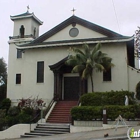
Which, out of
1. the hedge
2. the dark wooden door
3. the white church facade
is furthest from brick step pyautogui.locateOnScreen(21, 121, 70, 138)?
the dark wooden door

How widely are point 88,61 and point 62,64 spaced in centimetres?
325

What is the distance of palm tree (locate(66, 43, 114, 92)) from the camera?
21.1 meters

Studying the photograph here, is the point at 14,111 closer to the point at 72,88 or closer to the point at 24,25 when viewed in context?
the point at 72,88

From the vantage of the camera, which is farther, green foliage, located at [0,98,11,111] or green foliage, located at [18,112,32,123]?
green foliage, located at [0,98,11,111]

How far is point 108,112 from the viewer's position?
55.3ft

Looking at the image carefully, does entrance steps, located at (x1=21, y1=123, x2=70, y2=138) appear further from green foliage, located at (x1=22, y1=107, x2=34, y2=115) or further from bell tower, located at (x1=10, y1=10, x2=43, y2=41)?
bell tower, located at (x1=10, y1=10, x2=43, y2=41)

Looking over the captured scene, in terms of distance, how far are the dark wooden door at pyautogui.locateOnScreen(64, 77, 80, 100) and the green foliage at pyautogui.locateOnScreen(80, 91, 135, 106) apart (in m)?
4.03

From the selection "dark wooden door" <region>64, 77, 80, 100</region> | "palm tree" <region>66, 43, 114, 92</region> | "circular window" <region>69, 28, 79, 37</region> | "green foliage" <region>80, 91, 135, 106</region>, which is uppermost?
"circular window" <region>69, 28, 79, 37</region>

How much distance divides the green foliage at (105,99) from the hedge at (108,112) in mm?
2248

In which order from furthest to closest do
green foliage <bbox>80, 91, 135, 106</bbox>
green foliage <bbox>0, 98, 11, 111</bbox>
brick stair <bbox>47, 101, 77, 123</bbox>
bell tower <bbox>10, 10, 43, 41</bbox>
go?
bell tower <bbox>10, 10, 43, 41</bbox> < green foliage <bbox>0, 98, 11, 111</bbox> < green foliage <bbox>80, 91, 135, 106</bbox> < brick stair <bbox>47, 101, 77, 123</bbox>

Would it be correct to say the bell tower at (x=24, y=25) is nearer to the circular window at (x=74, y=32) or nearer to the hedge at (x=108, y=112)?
the circular window at (x=74, y=32)

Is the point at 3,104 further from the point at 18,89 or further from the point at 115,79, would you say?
A: the point at 115,79

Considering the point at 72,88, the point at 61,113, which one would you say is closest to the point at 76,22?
the point at 72,88

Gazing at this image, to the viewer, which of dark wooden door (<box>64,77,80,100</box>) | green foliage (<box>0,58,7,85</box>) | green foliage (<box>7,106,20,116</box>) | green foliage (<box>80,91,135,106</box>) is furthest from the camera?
green foliage (<box>0,58,7,85</box>)
